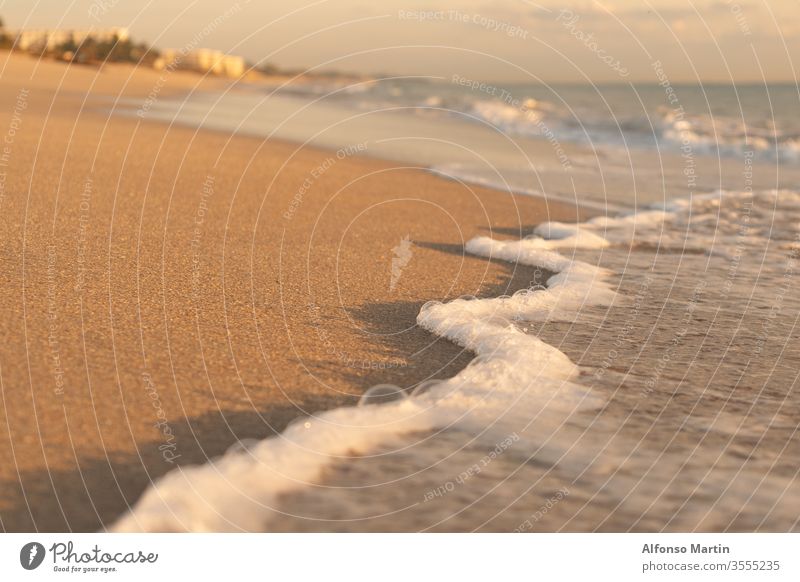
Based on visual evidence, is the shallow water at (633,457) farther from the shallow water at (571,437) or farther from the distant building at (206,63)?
the distant building at (206,63)

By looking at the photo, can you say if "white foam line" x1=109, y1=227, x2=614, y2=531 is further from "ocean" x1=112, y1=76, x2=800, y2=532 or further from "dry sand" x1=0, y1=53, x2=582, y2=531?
"dry sand" x1=0, y1=53, x2=582, y2=531

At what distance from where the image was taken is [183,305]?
6.45m

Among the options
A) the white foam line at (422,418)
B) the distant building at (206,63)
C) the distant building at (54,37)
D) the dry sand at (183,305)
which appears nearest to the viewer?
the white foam line at (422,418)

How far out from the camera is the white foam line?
13.0 ft

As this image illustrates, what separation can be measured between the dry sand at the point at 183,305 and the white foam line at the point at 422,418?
5.9 inches

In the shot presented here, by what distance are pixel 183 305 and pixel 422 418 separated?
7.83ft

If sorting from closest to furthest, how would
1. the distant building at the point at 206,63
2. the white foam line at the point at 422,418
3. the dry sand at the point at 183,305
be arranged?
the white foam line at the point at 422,418 < the dry sand at the point at 183,305 < the distant building at the point at 206,63

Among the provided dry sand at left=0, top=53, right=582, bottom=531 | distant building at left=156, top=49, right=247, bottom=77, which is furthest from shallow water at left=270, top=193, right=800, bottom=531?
distant building at left=156, top=49, right=247, bottom=77

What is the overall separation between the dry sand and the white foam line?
151 millimetres

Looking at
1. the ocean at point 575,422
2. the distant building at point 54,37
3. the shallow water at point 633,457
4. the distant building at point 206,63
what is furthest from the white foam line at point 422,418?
the distant building at point 206,63

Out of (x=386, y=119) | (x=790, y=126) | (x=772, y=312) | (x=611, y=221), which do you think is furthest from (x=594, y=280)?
(x=790, y=126)

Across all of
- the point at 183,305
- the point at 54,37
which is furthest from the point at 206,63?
the point at 183,305

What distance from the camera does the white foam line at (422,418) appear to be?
398cm
